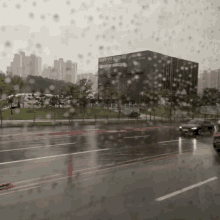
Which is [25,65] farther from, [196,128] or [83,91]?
[196,128]

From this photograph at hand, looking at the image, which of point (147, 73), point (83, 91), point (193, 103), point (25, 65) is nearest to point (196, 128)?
point (83, 91)

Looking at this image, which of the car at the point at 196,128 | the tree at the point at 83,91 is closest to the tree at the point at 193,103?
the tree at the point at 83,91

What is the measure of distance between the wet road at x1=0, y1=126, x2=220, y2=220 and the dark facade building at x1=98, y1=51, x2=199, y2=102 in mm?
54582

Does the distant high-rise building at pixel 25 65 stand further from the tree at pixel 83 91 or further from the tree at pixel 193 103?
the tree at pixel 193 103

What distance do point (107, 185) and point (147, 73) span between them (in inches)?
2544

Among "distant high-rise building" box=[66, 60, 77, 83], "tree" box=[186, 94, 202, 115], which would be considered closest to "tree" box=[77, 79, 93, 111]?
"distant high-rise building" box=[66, 60, 77, 83]

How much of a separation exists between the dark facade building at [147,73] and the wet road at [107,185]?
5458 cm

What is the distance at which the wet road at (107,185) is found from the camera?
4230mm

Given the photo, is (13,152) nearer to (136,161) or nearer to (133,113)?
(136,161)

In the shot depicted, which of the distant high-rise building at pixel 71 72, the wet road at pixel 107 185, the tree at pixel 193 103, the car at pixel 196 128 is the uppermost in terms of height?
the distant high-rise building at pixel 71 72

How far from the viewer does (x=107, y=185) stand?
5617mm

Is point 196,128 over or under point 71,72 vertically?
under

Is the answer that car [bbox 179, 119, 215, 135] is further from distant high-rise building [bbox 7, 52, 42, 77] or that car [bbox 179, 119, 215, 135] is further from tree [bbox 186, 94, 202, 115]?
distant high-rise building [bbox 7, 52, 42, 77]

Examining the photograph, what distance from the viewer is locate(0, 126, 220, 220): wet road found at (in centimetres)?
423
